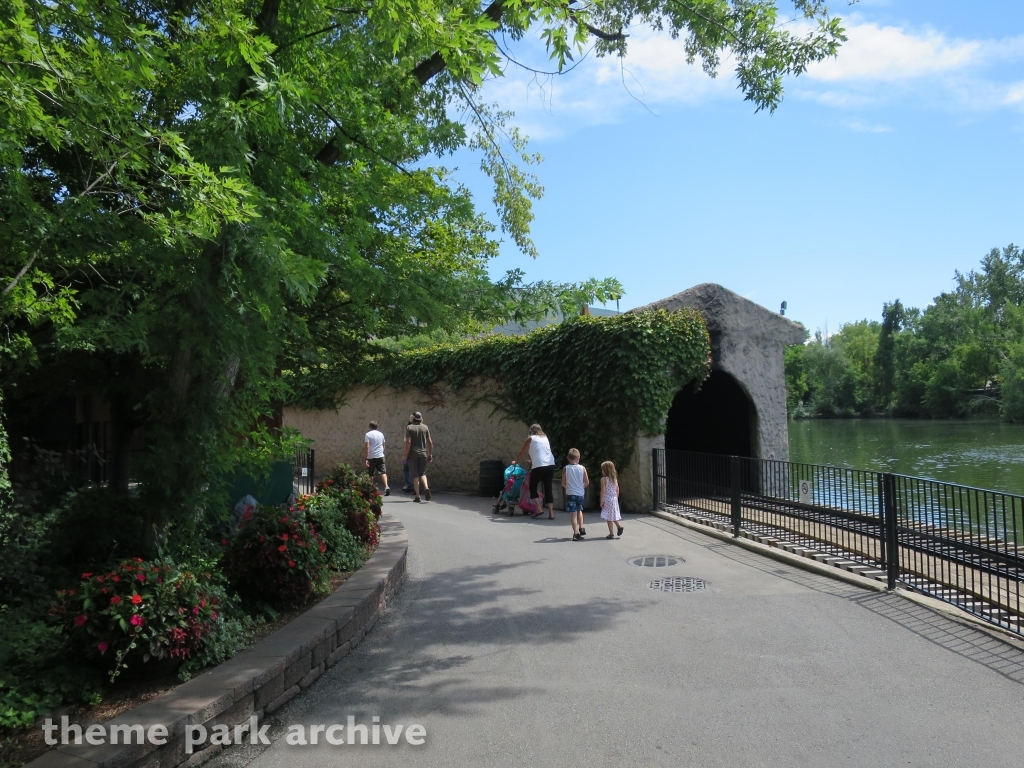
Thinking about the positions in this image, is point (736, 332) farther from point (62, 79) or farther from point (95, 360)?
point (62, 79)

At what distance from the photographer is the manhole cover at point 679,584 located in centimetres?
784

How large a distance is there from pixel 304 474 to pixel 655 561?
6179 millimetres

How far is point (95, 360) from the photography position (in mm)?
7988

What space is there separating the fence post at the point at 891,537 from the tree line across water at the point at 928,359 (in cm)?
6099

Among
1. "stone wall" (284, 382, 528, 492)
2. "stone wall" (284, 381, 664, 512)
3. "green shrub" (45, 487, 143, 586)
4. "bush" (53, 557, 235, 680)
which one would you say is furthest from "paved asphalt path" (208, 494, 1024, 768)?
"stone wall" (284, 382, 528, 492)

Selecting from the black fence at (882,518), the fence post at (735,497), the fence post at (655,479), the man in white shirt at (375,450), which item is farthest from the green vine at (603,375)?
the fence post at (735,497)

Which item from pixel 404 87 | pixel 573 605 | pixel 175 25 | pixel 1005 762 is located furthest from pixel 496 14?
pixel 1005 762

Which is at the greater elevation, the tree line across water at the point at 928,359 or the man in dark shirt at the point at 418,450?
the tree line across water at the point at 928,359

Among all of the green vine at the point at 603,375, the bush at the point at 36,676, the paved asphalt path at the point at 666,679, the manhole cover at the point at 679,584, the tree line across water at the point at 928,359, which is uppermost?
the tree line across water at the point at 928,359

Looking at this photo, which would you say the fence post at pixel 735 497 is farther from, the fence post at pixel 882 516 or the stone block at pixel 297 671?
the stone block at pixel 297 671

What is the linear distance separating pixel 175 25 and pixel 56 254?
3.01 m

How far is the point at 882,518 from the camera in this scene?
7.86 meters

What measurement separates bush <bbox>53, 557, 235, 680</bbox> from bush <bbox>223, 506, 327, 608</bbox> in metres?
1.24

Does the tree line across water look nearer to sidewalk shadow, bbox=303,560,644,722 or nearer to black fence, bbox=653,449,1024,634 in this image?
black fence, bbox=653,449,1024,634
